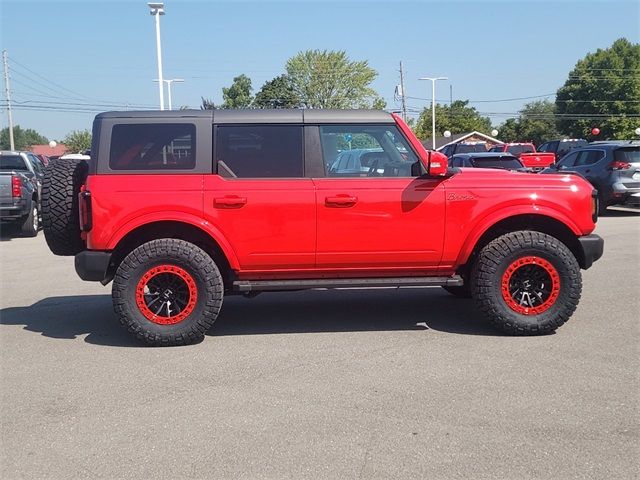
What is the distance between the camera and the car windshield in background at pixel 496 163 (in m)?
14.7

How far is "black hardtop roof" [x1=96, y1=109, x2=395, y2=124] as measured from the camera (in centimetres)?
543

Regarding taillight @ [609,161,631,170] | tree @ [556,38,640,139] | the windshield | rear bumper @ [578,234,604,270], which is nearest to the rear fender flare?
rear bumper @ [578,234,604,270]

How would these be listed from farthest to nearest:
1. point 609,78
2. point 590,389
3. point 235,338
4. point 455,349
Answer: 1. point 609,78
2. point 235,338
3. point 455,349
4. point 590,389

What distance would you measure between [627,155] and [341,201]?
12093 mm

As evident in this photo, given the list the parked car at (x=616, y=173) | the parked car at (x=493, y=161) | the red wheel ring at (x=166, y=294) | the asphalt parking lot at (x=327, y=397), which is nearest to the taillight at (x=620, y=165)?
the parked car at (x=616, y=173)

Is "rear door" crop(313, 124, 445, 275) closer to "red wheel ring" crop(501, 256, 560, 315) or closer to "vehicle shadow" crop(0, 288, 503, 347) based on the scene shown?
"red wheel ring" crop(501, 256, 560, 315)

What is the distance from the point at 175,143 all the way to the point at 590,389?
3.72 m

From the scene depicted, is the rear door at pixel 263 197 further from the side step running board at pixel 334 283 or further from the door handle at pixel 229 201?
the side step running board at pixel 334 283

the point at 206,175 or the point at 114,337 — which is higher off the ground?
the point at 206,175

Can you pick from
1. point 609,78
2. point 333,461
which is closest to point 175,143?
point 333,461

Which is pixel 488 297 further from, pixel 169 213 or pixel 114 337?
pixel 114 337

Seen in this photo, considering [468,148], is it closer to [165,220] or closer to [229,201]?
[229,201]

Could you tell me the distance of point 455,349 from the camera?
5199 mm

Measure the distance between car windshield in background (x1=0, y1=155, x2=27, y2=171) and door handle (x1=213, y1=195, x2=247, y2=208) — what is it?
40.9ft
